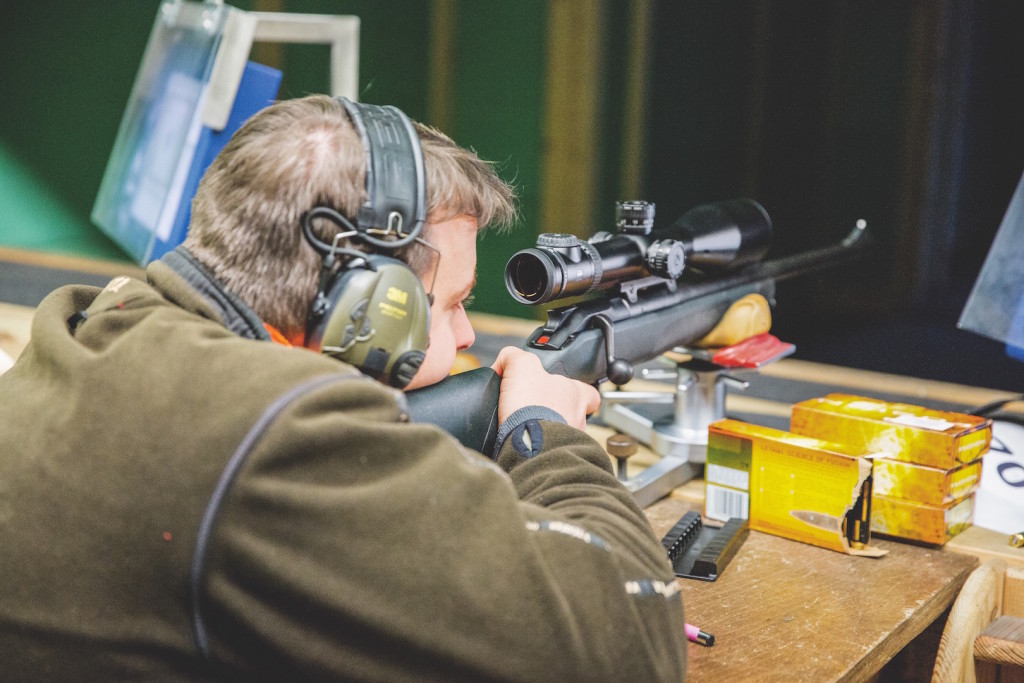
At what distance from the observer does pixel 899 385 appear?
6.88ft

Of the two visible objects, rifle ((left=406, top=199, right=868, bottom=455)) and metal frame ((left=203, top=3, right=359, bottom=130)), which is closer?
rifle ((left=406, top=199, right=868, bottom=455))

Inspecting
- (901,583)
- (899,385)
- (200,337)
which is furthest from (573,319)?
(899,385)

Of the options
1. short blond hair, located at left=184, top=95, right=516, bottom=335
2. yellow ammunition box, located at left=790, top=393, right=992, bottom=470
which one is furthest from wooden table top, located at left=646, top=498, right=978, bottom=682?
short blond hair, located at left=184, top=95, right=516, bottom=335

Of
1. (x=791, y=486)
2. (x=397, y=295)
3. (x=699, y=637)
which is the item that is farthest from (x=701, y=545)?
(x=397, y=295)

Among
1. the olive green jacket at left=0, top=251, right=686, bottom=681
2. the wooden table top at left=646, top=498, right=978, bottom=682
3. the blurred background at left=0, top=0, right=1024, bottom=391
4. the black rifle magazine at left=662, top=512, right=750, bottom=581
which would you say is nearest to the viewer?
the olive green jacket at left=0, top=251, right=686, bottom=681

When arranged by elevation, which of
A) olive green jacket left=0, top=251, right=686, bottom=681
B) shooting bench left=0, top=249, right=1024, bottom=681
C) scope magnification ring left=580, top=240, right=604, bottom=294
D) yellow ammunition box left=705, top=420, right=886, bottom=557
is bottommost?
shooting bench left=0, top=249, right=1024, bottom=681

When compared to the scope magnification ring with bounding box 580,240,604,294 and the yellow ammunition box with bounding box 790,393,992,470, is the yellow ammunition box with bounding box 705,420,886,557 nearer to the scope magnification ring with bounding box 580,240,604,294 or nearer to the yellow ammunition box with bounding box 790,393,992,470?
the yellow ammunition box with bounding box 790,393,992,470

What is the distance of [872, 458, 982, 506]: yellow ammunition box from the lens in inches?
52.3

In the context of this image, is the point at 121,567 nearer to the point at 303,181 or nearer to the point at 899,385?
the point at 303,181

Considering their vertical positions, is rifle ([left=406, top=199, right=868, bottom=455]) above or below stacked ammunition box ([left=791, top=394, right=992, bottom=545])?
above

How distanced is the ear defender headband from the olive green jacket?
103 mm

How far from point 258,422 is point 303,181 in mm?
242

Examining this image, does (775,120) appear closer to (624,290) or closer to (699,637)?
(624,290)

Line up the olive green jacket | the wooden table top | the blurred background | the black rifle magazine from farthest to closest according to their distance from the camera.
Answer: the blurred background
the black rifle magazine
the wooden table top
the olive green jacket
